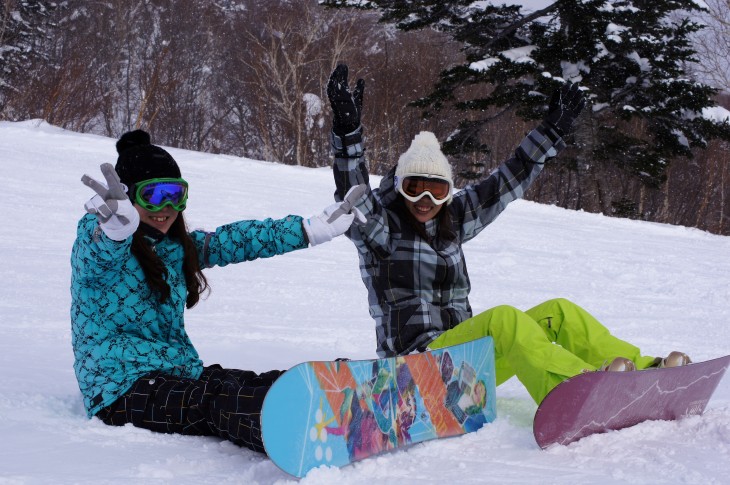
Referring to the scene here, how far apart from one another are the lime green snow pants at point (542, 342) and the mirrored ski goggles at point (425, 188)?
1.62ft

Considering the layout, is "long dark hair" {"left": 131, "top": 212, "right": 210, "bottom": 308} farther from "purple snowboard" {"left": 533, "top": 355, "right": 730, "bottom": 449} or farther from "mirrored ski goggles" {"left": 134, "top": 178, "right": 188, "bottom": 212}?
"purple snowboard" {"left": 533, "top": 355, "right": 730, "bottom": 449}

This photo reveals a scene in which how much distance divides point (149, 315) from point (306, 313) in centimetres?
288

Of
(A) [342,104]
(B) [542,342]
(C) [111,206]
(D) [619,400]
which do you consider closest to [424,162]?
(A) [342,104]

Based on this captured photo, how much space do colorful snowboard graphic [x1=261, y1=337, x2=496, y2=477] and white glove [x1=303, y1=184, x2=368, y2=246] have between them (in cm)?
52

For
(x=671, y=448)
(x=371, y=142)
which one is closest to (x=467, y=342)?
(x=671, y=448)

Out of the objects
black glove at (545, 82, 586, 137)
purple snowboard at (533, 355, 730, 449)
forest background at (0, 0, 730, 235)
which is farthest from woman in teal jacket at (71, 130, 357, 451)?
forest background at (0, 0, 730, 235)

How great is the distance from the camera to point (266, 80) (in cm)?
2730

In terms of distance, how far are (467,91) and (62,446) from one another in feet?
94.9

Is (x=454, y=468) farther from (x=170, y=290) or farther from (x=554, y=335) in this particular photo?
(x=170, y=290)

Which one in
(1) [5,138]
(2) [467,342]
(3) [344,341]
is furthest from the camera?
(1) [5,138]

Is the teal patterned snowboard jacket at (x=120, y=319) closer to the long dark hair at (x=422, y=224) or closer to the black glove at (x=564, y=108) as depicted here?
the long dark hair at (x=422, y=224)

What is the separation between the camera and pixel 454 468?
2.30m

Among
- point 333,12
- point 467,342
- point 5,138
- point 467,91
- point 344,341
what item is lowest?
point 344,341

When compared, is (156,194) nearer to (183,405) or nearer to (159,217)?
(159,217)
